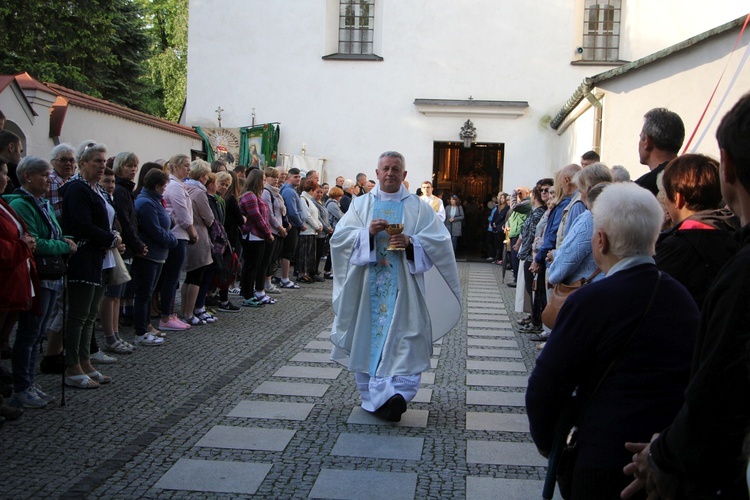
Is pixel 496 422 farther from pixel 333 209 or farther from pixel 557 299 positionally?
pixel 333 209

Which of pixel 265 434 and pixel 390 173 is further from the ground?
pixel 390 173

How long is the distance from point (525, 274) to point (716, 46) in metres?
4.63

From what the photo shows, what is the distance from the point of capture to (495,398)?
684cm

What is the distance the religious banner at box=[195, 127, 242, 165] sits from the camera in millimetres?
22938

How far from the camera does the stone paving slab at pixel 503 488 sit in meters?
4.47

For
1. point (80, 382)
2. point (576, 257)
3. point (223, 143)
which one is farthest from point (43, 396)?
point (223, 143)

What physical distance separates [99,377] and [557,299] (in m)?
3.83

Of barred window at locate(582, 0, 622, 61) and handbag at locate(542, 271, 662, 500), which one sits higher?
barred window at locate(582, 0, 622, 61)

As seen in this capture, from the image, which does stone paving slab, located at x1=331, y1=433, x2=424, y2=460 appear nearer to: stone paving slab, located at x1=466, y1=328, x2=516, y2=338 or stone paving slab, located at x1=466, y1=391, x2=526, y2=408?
stone paving slab, located at x1=466, y1=391, x2=526, y2=408

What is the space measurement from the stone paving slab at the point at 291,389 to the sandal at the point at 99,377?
1.26 meters

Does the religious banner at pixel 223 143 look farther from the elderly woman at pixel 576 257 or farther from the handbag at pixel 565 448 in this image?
the handbag at pixel 565 448

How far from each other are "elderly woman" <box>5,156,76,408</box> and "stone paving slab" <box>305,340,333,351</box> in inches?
131

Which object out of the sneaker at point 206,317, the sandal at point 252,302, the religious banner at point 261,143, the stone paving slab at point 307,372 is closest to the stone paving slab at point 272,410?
the stone paving slab at point 307,372

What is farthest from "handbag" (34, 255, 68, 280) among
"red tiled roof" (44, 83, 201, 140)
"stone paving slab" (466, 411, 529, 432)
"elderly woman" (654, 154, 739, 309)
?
"red tiled roof" (44, 83, 201, 140)
